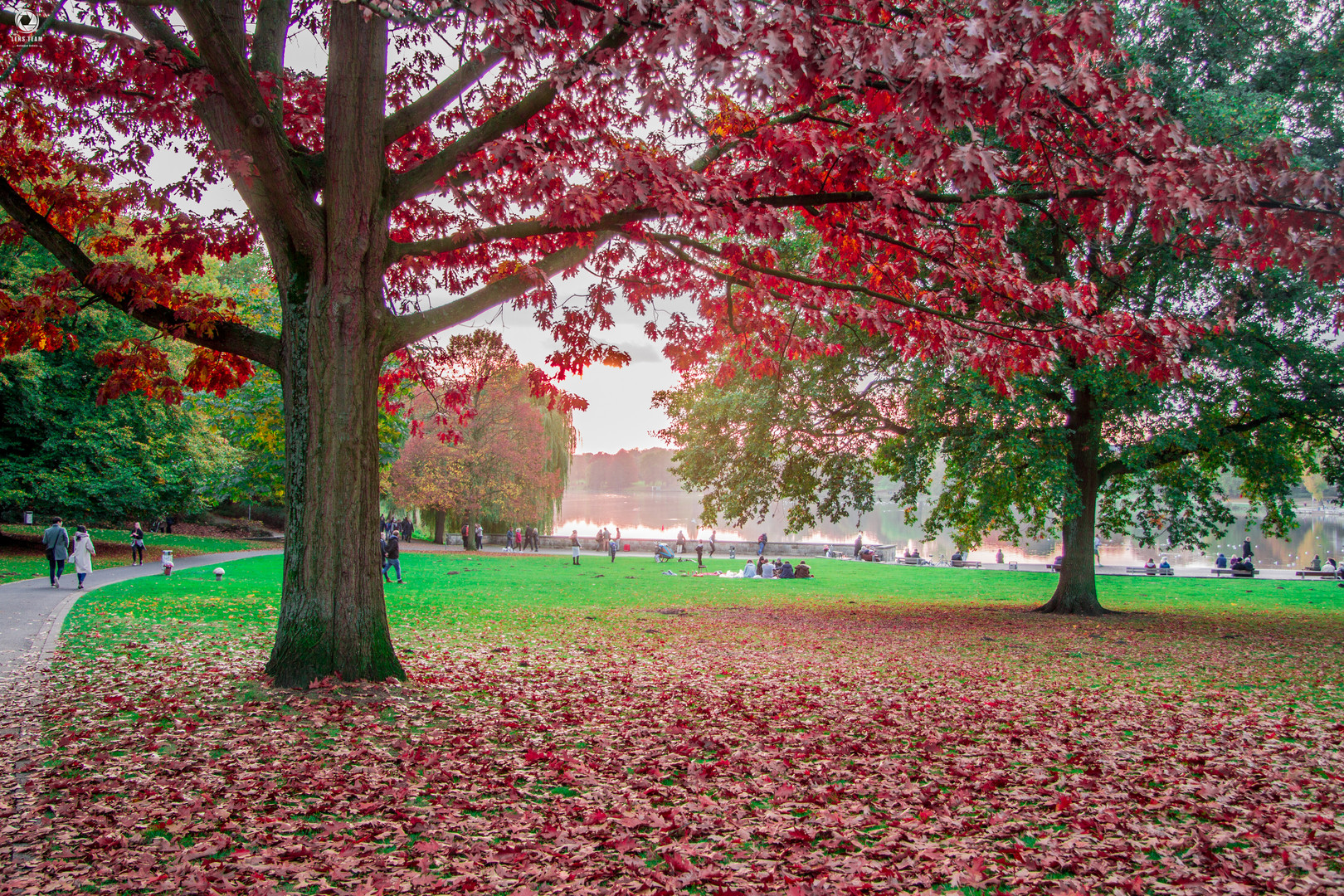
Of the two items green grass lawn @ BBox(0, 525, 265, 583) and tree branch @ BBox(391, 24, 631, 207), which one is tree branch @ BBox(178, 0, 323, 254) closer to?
tree branch @ BBox(391, 24, 631, 207)

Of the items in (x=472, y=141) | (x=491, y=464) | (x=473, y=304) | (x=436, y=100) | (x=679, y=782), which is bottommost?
(x=679, y=782)

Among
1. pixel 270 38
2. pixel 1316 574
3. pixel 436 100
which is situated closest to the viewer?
pixel 436 100

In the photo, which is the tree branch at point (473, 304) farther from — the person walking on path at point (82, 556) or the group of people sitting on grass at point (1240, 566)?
the group of people sitting on grass at point (1240, 566)

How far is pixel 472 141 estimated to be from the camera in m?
7.04

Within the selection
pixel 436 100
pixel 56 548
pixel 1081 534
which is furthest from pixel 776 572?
pixel 436 100

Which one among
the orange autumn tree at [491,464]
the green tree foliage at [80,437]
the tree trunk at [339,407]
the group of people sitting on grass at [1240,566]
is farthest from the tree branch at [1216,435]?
the orange autumn tree at [491,464]

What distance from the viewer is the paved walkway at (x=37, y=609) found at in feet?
30.3

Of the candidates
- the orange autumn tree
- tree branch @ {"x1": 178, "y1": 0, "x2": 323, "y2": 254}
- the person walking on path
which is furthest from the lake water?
tree branch @ {"x1": 178, "y1": 0, "x2": 323, "y2": 254}

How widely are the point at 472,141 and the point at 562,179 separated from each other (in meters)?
1.87

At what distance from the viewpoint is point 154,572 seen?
70.9ft

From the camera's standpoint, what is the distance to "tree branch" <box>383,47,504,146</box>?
24.7 ft

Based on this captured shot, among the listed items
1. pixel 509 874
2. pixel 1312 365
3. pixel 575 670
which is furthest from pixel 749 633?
pixel 1312 365

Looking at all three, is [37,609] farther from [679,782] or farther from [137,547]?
[679,782]

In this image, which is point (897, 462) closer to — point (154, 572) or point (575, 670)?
point (575, 670)
